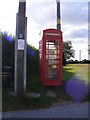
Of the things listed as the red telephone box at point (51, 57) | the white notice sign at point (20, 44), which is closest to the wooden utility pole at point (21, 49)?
the white notice sign at point (20, 44)

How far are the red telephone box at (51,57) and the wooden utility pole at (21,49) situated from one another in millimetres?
1882

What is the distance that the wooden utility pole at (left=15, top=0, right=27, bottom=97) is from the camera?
285 inches

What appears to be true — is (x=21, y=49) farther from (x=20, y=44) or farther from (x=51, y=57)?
(x=51, y=57)

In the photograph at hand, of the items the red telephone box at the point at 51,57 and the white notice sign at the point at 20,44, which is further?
the red telephone box at the point at 51,57

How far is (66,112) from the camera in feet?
20.2

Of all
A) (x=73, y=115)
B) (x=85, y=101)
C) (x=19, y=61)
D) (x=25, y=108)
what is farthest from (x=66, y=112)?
(x=19, y=61)

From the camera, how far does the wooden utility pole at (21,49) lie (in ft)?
23.8

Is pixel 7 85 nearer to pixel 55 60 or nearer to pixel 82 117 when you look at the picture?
pixel 55 60

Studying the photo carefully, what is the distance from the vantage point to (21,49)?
730 centimetres

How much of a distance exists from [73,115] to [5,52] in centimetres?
434

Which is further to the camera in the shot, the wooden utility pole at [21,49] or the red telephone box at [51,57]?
the red telephone box at [51,57]

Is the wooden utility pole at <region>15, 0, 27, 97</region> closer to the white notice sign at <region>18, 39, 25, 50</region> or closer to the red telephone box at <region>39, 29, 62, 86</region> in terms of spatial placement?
the white notice sign at <region>18, 39, 25, 50</region>

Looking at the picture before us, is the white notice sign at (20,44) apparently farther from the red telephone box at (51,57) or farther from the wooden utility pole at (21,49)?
the red telephone box at (51,57)

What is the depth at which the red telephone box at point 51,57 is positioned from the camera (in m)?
9.14
